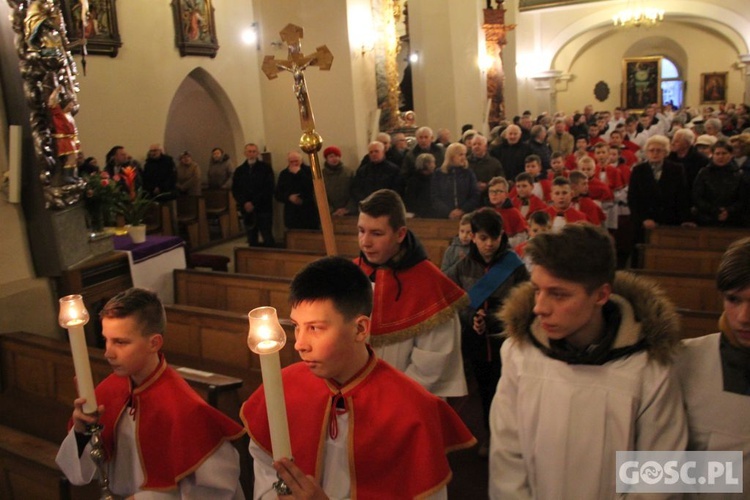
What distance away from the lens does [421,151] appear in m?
8.60

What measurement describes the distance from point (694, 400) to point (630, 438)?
241mm

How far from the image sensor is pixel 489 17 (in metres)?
15.6

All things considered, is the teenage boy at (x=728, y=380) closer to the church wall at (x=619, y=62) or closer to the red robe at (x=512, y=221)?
the red robe at (x=512, y=221)

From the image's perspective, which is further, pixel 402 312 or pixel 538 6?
pixel 538 6

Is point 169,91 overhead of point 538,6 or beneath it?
beneath

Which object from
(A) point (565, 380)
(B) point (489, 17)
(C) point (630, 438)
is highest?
(B) point (489, 17)

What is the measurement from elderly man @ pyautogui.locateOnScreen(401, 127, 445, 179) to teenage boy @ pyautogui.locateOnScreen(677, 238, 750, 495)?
6.19 metres

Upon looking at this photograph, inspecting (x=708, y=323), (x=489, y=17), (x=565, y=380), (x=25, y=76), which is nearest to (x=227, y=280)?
(x=25, y=76)

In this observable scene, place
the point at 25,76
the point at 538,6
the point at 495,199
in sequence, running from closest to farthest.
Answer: the point at 25,76, the point at 495,199, the point at 538,6

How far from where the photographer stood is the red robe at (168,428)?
215cm

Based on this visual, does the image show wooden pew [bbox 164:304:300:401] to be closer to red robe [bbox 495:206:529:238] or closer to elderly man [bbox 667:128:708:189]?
red robe [bbox 495:206:529:238]

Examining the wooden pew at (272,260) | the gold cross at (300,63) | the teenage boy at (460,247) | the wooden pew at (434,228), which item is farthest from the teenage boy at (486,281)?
the wooden pew at (434,228)

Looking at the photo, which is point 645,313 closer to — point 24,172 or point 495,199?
point 495,199

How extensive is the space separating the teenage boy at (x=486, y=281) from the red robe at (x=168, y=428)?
167cm
